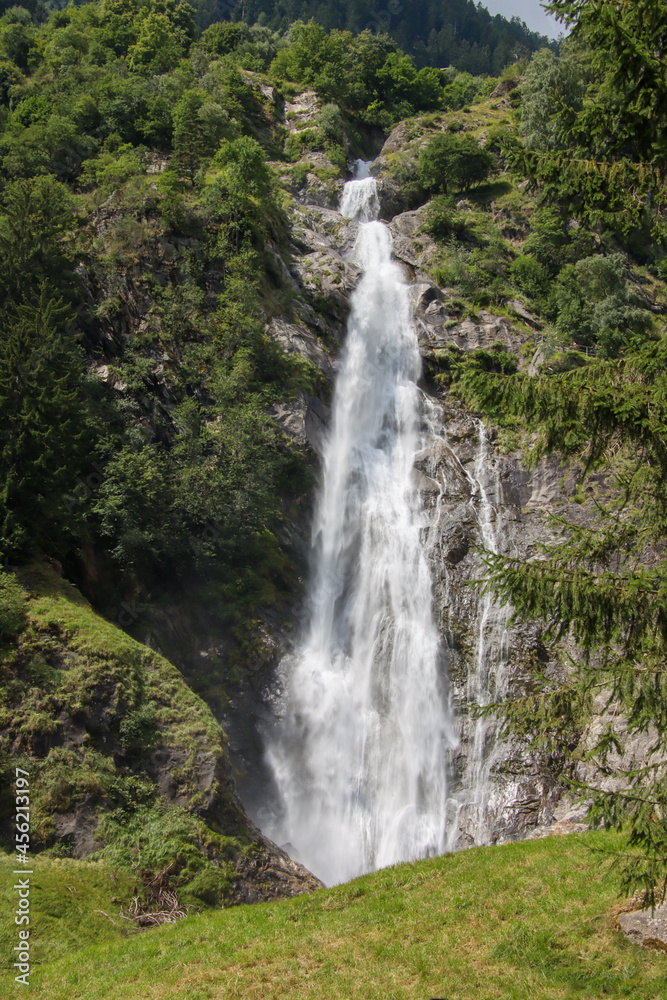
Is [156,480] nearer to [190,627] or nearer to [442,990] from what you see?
[190,627]

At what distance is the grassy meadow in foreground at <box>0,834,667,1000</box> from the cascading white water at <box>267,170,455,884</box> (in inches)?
333

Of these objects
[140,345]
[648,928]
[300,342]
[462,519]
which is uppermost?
[300,342]

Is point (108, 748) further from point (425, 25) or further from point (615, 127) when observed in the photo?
point (425, 25)

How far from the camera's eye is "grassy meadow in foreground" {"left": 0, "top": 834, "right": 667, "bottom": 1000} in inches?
311

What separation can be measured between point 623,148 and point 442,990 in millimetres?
10716

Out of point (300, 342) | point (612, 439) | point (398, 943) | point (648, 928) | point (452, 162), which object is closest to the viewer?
point (648, 928)

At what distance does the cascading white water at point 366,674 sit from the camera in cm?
2045

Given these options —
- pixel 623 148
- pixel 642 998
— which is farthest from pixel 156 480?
pixel 642 998

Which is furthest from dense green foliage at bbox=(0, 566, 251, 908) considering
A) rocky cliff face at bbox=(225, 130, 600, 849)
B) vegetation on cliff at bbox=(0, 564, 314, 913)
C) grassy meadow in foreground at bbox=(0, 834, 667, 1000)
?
rocky cliff face at bbox=(225, 130, 600, 849)

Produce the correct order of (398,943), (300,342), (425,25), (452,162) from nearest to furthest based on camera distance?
(398,943), (300,342), (452,162), (425,25)

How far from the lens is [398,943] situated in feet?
30.6

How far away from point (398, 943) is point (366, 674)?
1412 centimetres

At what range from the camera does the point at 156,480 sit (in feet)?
72.0

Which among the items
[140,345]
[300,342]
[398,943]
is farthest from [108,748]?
[300,342]
